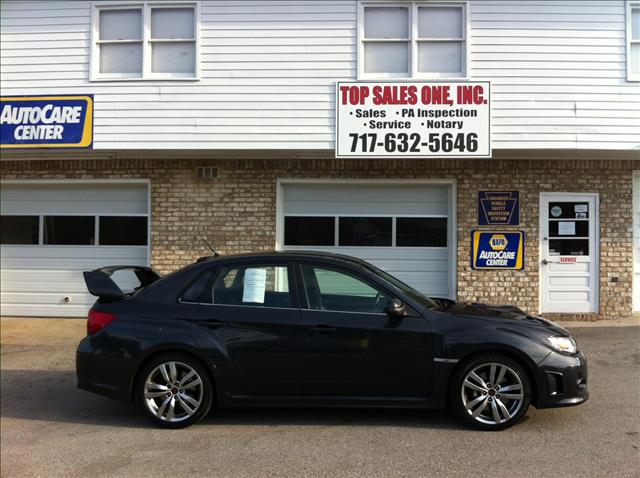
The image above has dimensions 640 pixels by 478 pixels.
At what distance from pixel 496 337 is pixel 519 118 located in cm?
502

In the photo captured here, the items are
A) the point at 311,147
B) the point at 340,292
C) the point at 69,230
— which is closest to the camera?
the point at 340,292

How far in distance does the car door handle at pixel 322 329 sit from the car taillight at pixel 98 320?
68.3 inches

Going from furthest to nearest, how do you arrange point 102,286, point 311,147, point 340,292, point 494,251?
point 494,251 → point 311,147 → point 102,286 → point 340,292

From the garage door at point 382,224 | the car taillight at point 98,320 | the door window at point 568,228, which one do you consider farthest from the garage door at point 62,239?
the door window at point 568,228

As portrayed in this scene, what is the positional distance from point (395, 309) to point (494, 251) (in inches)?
204

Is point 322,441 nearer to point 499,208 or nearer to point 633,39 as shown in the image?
point 499,208

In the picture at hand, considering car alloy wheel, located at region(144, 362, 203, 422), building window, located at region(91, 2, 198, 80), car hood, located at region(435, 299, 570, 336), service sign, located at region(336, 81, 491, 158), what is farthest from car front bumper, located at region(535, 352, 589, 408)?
building window, located at region(91, 2, 198, 80)

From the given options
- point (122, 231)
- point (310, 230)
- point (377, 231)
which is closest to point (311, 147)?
point (310, 230)

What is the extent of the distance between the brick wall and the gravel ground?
145 inches

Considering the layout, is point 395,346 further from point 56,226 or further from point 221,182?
point 56,226

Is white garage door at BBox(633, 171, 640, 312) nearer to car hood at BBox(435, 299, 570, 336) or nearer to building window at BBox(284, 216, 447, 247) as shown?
building window at BBox(284, 216, 447, 247)

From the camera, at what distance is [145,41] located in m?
8.80

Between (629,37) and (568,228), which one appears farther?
(568,228)

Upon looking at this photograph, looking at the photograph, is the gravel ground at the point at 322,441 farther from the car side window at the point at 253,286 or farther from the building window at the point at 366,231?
the building window at the point at 366,231
